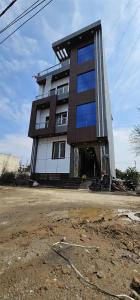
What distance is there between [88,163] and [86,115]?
16.8 ft

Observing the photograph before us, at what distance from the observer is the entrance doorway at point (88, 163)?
20391mm

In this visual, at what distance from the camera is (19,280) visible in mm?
2180

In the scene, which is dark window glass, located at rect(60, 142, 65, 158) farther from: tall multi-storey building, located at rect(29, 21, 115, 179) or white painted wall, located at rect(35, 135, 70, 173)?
white painted wall, located at rect(35, 135, 70, 173)

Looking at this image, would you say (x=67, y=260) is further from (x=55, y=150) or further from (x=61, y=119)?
(x=61, y=119)

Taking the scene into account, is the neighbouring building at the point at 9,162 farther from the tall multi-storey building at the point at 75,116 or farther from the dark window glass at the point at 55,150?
the dark window glass at the point at 55,150

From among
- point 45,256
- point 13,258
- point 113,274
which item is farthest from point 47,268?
point 113,274

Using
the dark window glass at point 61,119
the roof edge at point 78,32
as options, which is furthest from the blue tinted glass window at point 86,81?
the roof edge at point 78,32

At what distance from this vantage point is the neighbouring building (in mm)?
38594

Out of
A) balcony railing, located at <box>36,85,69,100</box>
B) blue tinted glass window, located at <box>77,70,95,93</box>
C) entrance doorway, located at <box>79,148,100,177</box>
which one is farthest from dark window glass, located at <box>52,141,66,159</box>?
blue tinted glass window, located at <box>77,70,95,93</box>

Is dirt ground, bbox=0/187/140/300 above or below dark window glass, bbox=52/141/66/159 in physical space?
below

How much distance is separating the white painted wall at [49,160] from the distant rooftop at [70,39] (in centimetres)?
1124

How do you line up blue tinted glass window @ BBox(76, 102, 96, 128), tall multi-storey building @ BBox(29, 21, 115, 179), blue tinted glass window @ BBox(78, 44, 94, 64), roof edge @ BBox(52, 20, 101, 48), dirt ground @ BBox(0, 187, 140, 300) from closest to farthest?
dirt ground @ BBox(0, 187, 140, 300) → tall multi-storey building @ BBox(29, 21, 115, 179) → blue tinted glass window @ BBox(76, 102, 96, 128) → roof edge @ BBox(52, 20, 101, 48) → blue tinted glass window @ BBox(78, 44, 94, 64)

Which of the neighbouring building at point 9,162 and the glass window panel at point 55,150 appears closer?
the glass window panel at point 55,150

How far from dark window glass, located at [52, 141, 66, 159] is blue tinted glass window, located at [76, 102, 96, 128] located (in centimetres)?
283
